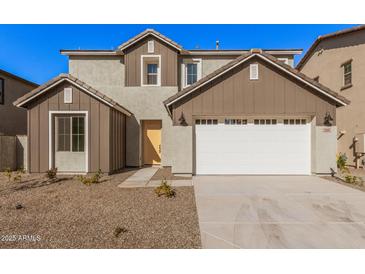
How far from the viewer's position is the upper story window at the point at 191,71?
11.9m

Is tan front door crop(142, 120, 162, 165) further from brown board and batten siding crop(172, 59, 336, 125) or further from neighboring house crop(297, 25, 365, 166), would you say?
neighboring house crop(297, 25, 365, 166)

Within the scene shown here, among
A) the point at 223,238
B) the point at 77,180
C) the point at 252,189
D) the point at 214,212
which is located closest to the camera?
the point at 223,238

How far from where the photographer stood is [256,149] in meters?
8.50

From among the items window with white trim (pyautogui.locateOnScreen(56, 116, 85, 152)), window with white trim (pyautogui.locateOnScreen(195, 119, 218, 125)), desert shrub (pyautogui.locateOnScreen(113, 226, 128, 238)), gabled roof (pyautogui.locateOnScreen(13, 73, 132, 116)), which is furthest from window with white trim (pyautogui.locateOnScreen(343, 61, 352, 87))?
window with white trim (pyautogui.locateOnScreen(56, 116, 85, 152))

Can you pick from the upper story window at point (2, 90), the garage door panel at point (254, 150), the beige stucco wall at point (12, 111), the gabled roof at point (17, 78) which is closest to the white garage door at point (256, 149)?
the garage door panel at point (254, 150)

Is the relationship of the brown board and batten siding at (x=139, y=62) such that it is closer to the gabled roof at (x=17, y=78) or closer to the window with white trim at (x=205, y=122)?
the window with white trim at (x=205, y=122)

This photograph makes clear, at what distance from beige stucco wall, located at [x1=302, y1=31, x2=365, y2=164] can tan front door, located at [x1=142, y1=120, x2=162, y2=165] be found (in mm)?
11097

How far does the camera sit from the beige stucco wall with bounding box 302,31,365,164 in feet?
35.8

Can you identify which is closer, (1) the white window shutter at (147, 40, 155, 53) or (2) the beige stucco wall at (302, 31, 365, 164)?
(2) the beige stucco wall at (302, 31, 365, 164)

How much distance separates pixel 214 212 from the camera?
448 cm

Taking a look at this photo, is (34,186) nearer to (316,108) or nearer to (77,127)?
(77,127)

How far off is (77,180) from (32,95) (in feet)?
14.3

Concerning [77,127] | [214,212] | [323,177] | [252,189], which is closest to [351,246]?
[214,212]

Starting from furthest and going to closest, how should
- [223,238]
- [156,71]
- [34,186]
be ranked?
[156,71]
[34,186]
[223,238]
